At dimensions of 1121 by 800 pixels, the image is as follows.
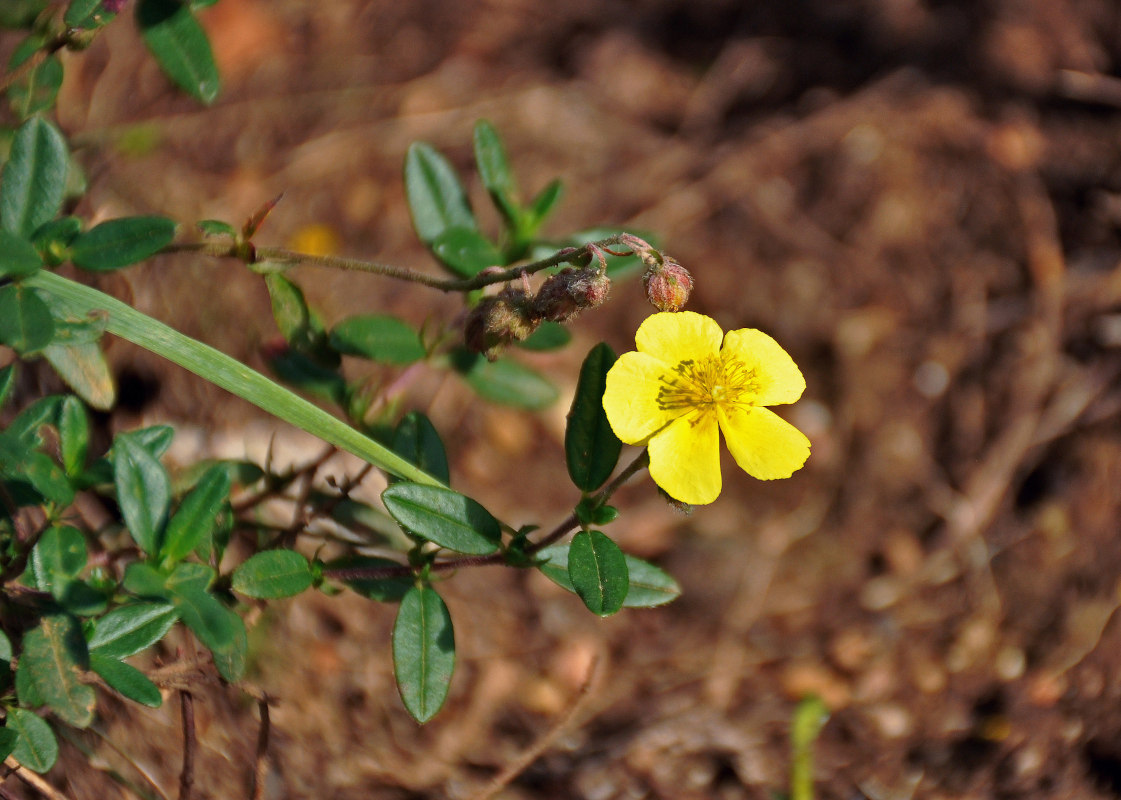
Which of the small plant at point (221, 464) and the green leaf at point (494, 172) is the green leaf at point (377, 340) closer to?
the small plant at point (221, 464)

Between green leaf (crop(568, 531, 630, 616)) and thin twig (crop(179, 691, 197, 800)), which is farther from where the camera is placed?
thin twig (crop(179, 691, 197, 800))

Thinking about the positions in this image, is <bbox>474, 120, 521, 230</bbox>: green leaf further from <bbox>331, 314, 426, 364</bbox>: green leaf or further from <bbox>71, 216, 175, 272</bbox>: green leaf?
<bbox>71, 216, 175, 272</bbox>: green leaf

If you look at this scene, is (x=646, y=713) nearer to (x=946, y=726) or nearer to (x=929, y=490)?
(x=946, y=726)

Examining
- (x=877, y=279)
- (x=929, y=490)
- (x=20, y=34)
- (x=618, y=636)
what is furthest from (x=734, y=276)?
(x=20, y=34)

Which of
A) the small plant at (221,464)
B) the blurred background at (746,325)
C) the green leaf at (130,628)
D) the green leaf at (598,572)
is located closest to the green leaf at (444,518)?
the small plant at (221,464)

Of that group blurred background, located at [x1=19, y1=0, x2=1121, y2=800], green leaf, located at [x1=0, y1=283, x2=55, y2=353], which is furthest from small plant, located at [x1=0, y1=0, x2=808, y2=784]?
blurred background, located at [x1=19, y1=0, x2=1121, y2=800]

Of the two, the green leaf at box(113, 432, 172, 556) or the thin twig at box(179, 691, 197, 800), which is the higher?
the green leaf at box(113, 432, 172, 556)

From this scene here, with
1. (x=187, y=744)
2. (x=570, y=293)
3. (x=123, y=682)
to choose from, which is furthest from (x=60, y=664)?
(x=570, y=293)
